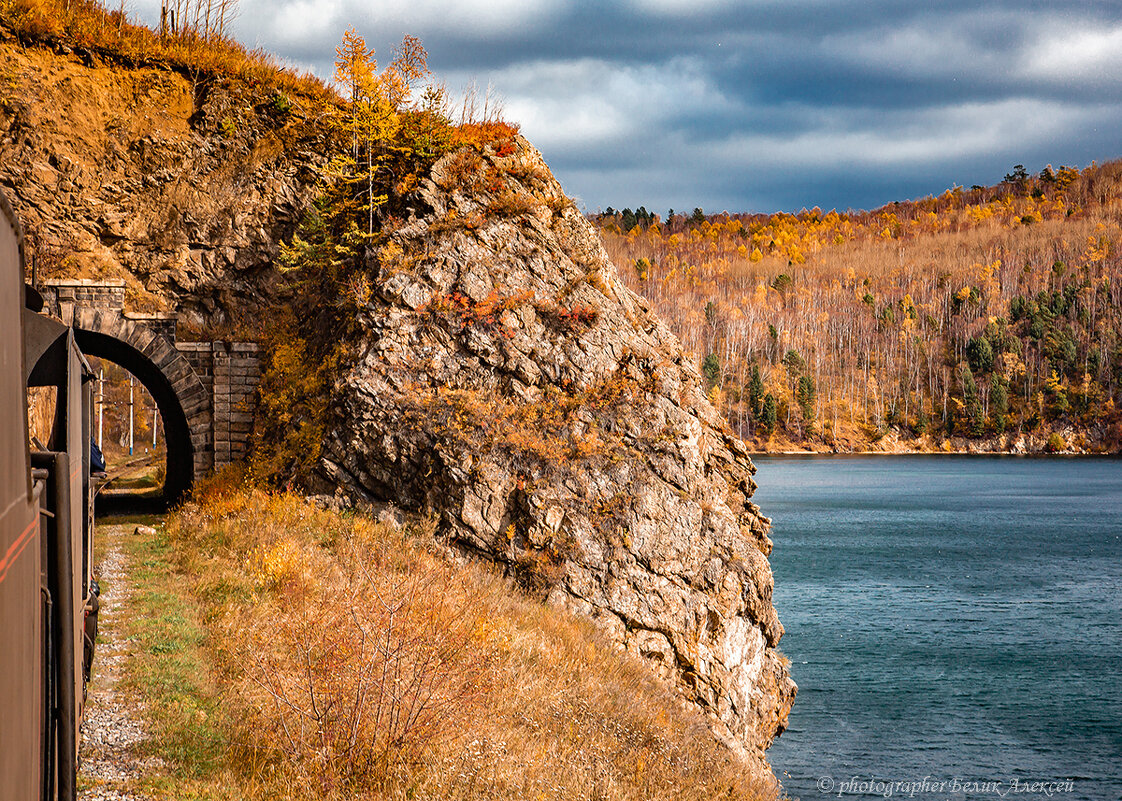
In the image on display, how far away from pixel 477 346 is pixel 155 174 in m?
11.2

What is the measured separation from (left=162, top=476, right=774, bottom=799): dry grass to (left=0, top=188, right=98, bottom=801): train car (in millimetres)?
3061

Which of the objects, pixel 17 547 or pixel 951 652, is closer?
pixel 17 547

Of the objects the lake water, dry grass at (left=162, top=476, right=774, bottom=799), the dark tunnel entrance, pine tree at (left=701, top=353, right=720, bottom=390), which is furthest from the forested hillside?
dry grass at (left=162, top=476, right=774, bottom=799)

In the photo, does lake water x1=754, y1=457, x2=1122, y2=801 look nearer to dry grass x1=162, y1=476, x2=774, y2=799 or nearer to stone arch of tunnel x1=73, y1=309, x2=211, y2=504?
dry grass x1=162, y1=476, x2=774, y2=799

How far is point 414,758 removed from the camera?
27.9ft

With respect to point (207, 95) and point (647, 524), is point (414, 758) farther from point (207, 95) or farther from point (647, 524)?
point (207, 95)

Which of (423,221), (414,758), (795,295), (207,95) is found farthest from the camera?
(795,295)

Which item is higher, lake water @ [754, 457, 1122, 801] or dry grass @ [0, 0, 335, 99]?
dry grass @ [0, 0, 335, 99]

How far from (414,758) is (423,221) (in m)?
17.2

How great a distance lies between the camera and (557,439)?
801 inches

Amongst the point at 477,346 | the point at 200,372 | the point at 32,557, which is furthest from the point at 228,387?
the point at 32,557

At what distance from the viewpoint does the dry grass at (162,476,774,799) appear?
27.6 ft

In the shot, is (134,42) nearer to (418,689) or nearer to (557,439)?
(557,439)

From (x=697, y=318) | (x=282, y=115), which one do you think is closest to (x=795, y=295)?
(x=697, y=318)
